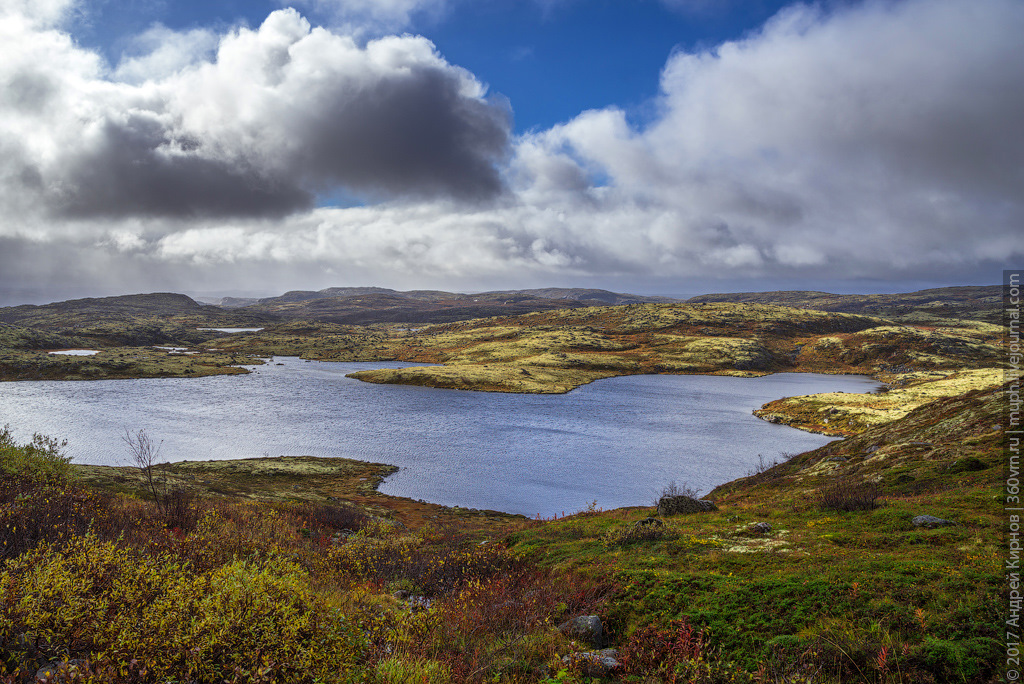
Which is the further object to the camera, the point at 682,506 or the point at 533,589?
the point at 682,506

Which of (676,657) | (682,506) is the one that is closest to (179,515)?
(676,657)

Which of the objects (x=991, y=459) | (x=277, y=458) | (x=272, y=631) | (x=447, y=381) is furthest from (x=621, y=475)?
(x=447, y=381)

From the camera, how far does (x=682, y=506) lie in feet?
72.9

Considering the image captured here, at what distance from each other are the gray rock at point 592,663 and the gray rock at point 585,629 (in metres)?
1.32

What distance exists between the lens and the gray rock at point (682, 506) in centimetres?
2209

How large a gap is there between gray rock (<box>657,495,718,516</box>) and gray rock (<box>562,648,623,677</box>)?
15.6 meters

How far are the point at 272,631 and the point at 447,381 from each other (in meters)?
108

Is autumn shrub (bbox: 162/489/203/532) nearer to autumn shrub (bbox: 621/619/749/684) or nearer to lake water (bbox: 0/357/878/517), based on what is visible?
autumn shrub (bbox: 621/619/749/684)

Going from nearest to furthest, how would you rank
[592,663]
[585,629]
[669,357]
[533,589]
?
[592,663]
[585,629]
[533,589]
[669,357]

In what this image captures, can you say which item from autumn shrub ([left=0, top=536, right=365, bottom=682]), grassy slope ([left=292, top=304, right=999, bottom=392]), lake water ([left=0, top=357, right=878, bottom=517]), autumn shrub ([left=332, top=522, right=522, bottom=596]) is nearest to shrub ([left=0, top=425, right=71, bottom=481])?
autumn shrub ([left=332, top=522, right=522, bottom=596])

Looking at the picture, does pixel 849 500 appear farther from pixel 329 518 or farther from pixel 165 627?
pixel 329 518

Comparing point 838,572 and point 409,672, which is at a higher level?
point 409,672

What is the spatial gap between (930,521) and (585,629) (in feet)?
35.7

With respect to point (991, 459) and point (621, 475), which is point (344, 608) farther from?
point (621, 475)
